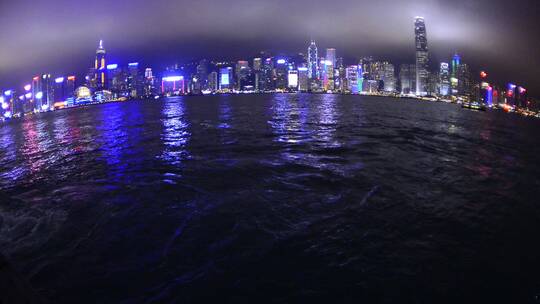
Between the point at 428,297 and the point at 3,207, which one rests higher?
the point at 3,207

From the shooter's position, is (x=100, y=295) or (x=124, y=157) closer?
(x=100, y=295)

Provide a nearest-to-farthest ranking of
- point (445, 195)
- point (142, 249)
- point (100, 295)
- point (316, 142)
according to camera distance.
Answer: point (100, 295) → point (142, 249) → point (445, 195) → point (316, 142)

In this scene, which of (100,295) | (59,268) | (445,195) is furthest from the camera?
(445,195)

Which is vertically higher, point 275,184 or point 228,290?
point 275,184

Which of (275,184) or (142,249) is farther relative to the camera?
(275,184)

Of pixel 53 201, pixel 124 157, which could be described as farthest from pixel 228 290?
pixel 124 157

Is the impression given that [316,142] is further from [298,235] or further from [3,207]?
[3,207]

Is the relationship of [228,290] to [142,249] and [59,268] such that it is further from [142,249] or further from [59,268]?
[59,268]

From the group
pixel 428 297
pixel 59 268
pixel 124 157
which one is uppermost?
pixel 124 157

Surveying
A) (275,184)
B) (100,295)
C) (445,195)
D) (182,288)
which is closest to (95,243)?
(100,295)
